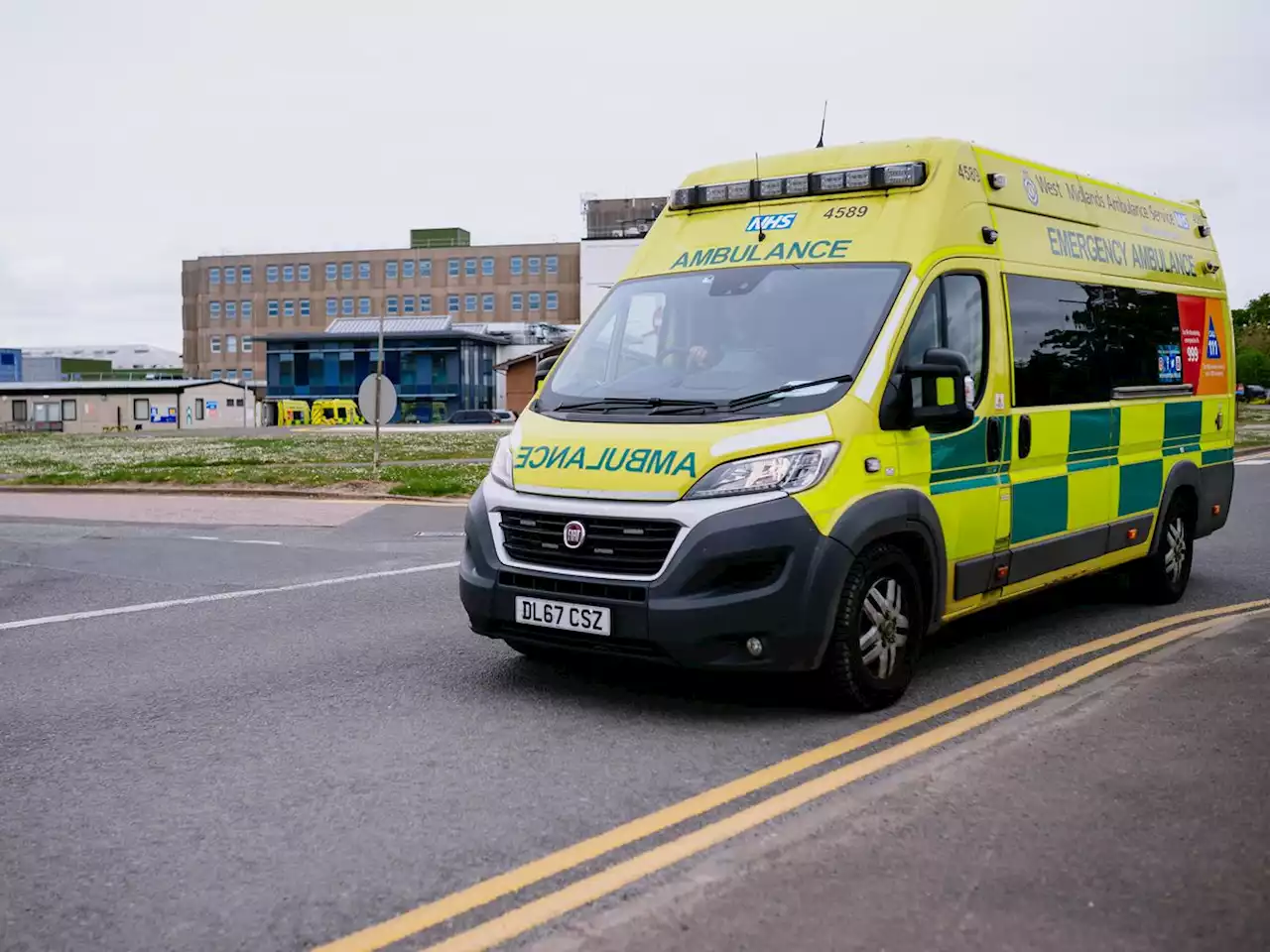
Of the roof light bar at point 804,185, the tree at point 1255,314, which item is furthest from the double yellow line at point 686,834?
the tree at point 1255,314

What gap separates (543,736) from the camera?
→ 5.43 metres

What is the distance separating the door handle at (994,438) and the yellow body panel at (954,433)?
5cm

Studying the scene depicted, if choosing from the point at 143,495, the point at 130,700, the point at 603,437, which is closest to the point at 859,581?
the point at 603,437

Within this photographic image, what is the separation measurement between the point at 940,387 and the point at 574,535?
184cm

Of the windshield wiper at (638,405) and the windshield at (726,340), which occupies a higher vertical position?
the windshield at (726,340)

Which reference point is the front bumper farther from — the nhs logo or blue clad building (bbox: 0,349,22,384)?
blue clad building (bbox: 0,349,22,384)

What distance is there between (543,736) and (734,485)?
1.33 m

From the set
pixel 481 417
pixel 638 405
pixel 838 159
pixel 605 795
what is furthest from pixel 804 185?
pixel 481 417

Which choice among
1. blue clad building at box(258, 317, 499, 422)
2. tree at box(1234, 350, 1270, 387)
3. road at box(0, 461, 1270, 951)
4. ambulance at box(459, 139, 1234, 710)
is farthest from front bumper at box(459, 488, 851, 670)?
tree at box(1234, 350, 1270, 387)

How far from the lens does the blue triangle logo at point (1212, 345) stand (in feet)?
30.7

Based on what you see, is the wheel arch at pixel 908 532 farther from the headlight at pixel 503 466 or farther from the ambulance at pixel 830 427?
the headlight at pixel 503 466

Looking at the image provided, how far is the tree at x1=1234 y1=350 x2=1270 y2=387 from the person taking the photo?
10894cm

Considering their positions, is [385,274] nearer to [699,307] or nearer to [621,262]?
[621,262]

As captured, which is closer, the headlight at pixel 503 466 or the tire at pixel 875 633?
the tire at pixel 875 633
